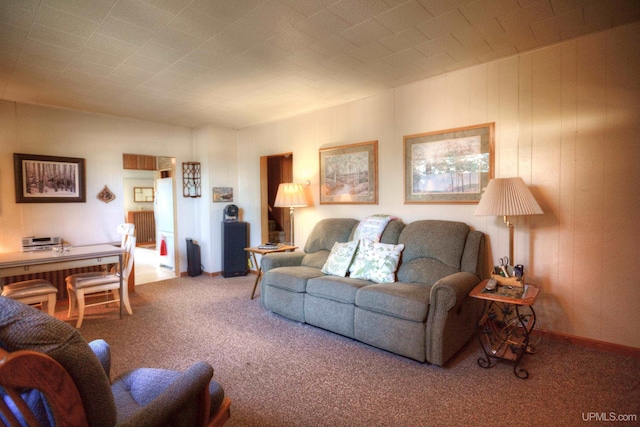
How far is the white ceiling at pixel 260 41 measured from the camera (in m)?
2.16

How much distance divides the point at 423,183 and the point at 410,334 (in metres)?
1.68

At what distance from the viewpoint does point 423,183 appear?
11.4 ft

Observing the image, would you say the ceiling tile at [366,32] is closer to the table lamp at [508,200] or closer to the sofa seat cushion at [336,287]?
the table lamp at [508,200]

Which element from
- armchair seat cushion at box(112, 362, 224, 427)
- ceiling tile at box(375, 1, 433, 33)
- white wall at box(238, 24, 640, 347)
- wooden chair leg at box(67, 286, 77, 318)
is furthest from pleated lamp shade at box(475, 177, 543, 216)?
wooden chair leg at box(67, 286, 77, 318)

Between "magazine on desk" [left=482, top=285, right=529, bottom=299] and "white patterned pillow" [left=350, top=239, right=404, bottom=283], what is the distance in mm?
802

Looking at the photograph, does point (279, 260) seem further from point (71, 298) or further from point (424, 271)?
point (71, 298)

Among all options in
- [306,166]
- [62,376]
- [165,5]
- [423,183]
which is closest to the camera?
[62,376]

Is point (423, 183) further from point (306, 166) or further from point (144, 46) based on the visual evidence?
point (144, 46)

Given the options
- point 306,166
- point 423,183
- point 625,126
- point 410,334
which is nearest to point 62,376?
point 410,334

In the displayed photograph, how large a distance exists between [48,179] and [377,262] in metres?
4.31

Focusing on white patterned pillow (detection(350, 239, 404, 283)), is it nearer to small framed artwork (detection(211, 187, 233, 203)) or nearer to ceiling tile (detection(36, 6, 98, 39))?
ceiling tile (detection(36, 6, 98, 39))

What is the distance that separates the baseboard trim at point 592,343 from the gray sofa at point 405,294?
0.63 meters

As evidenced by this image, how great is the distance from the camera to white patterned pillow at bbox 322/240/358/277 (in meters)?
3.22

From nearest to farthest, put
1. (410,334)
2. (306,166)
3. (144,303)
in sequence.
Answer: (410,334) → (144,303) → (306,166)
